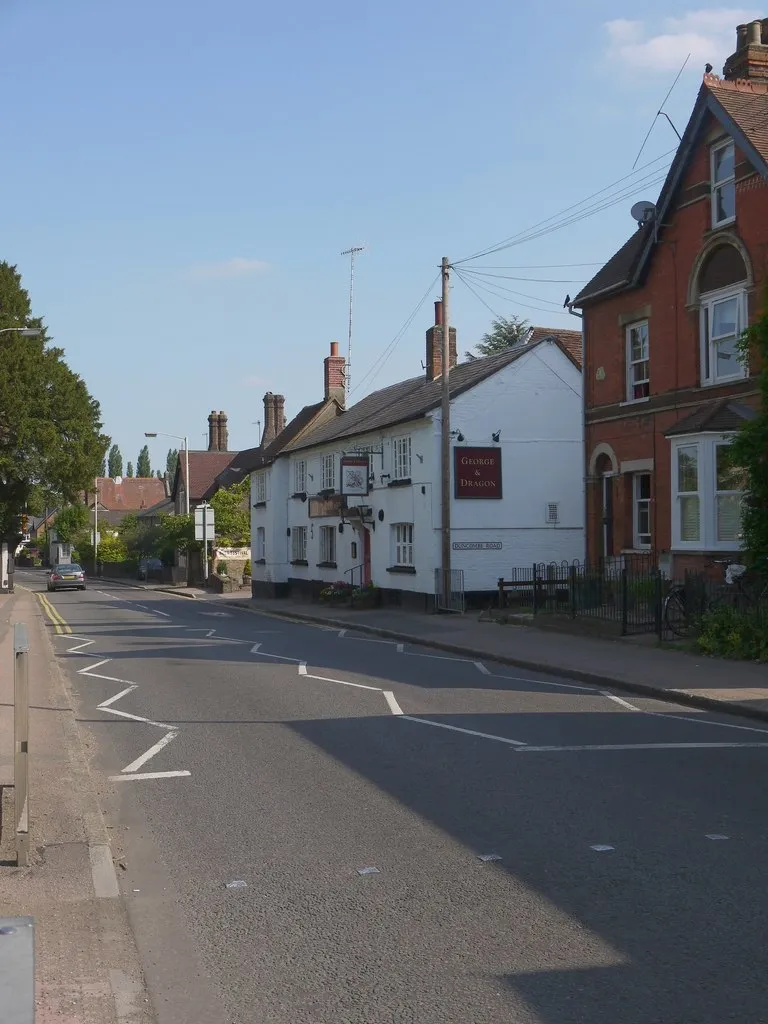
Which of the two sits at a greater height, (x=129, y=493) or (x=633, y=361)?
(x=129, y=493)

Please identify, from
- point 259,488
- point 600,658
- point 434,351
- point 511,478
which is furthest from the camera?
point 259,488

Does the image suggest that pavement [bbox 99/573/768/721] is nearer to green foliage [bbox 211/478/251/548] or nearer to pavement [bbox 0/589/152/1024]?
pavement [bbox 0/589/152/1024]

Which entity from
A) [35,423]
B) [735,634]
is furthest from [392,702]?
[35,423]

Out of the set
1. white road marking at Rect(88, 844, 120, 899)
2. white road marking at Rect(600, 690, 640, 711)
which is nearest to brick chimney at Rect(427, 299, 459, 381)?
white road marking at Rect(600, 690, 640, 711)

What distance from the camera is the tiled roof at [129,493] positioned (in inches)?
5025

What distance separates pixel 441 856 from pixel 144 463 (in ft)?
527

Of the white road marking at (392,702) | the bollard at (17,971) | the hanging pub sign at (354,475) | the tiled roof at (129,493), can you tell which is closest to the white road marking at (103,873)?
the bollard at (17,971)

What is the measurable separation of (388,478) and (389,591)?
348 cm

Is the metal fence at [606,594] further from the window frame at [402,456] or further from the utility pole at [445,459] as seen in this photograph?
the window frame at [402,456]

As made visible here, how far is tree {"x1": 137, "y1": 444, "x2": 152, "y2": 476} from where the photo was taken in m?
163

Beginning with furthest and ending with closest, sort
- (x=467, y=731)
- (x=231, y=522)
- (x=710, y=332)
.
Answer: (x=231, y=522)
(x=710, y=332)
(x=467, y=731)

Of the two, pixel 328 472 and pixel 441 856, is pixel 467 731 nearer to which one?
pixel 441 856

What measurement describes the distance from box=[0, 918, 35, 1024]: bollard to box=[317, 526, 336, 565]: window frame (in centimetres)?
3454

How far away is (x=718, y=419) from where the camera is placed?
20734mm
